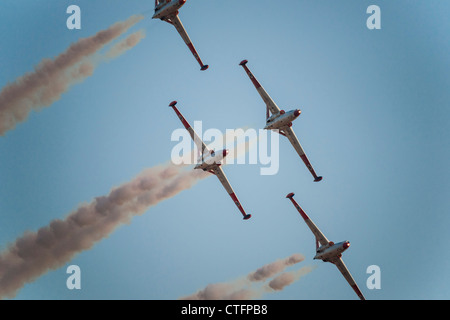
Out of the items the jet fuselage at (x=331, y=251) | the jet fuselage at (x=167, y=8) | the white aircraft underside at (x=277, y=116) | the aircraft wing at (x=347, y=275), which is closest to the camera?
the jet fuselage at (x=167, y=8)

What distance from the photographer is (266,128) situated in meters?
104

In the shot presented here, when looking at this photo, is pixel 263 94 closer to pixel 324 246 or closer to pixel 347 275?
pixel 324 246

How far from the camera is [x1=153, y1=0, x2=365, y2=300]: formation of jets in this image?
102m

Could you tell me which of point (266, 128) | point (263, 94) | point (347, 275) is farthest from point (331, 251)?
point (263, 94)

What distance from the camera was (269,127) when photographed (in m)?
104

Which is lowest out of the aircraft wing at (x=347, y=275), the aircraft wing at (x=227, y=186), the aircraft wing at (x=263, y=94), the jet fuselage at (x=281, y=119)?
the aircraft wing at (x=347, y=275)

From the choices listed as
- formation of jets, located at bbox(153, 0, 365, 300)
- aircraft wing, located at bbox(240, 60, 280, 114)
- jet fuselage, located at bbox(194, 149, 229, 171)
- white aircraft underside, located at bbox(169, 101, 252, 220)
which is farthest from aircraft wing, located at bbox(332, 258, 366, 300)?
aircraft wing, located at bbox(240, 60, 280, 114)

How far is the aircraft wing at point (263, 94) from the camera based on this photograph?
104 meters

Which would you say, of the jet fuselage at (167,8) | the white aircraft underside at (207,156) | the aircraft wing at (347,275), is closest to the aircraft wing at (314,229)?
the aircraft wing at (347,275)

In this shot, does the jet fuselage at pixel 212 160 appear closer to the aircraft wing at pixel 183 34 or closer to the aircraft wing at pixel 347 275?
the aircraft wing at pixel 183 34

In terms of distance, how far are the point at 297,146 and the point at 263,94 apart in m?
8.35
